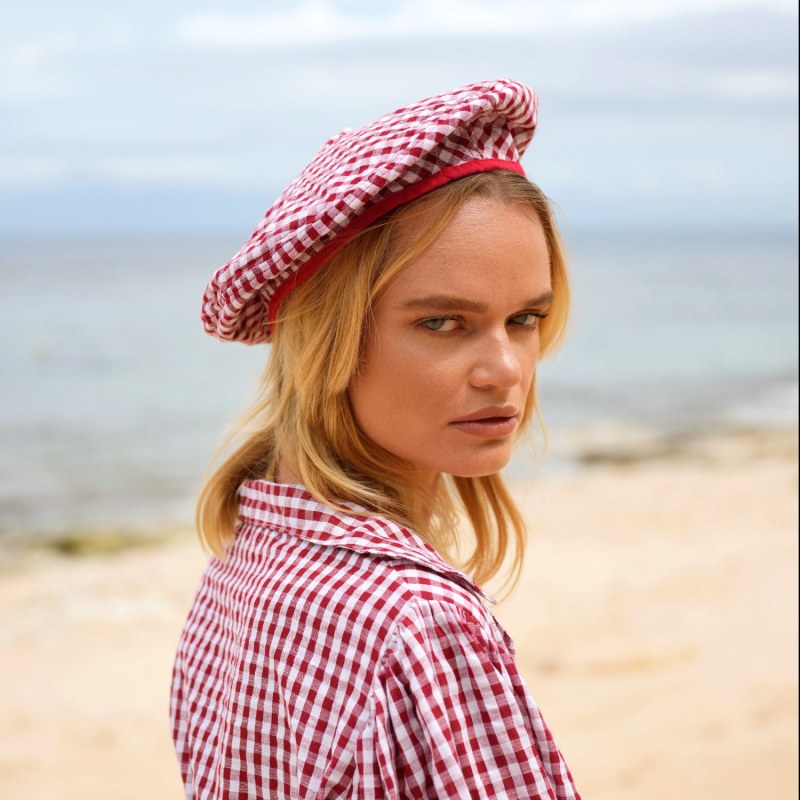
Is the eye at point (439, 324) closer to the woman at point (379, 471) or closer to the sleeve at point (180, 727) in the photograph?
the woman at point (379, 471)

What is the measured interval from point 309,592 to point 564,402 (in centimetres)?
1518

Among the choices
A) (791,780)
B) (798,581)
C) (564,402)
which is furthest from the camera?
(564,402)

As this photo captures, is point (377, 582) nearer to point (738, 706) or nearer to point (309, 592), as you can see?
point (309, 592)

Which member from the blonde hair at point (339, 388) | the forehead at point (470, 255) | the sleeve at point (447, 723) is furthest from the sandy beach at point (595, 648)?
the sleeve at point (447, 723)

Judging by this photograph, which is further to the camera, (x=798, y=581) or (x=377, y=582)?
(x=798, y=581)

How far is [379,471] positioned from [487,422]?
206mm

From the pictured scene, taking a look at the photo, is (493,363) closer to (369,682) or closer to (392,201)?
(392,201)

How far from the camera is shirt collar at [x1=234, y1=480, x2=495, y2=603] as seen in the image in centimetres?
147

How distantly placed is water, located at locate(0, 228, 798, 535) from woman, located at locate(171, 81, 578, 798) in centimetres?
56

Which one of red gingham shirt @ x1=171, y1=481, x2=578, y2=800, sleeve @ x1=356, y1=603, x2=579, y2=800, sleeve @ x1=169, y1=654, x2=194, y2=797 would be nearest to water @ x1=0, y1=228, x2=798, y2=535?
sleeve @ x1=169, y1=654, x2=194, y2=797

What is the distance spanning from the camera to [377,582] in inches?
55.9

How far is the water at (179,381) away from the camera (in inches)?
444

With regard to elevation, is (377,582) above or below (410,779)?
above

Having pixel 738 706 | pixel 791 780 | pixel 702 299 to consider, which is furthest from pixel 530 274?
pixel 702 299
